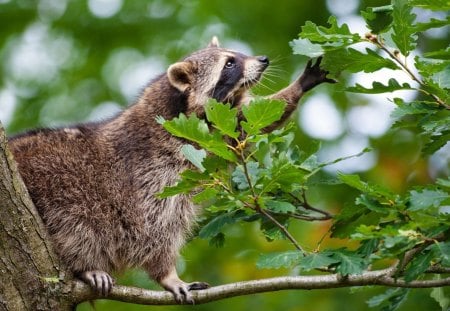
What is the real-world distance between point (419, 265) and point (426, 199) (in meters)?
0.39

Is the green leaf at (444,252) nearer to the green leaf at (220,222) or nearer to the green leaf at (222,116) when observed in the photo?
the green leaf at (222,116)

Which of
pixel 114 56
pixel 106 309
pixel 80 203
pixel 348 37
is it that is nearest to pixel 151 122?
pixel 80 203

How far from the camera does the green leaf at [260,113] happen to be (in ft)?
16.9

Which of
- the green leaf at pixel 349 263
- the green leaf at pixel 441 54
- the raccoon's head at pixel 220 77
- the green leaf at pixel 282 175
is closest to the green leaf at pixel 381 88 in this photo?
the green leaf at pixel 441 54

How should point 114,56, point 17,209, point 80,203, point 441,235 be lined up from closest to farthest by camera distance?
point 441,235, point 17,209, point 80,203, point 114,56

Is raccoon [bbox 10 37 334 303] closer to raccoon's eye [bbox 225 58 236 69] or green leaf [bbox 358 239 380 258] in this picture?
raccoon's eye [bbox 225 58 236 69]

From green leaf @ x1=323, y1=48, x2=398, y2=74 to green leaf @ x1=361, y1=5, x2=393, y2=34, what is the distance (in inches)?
7.1

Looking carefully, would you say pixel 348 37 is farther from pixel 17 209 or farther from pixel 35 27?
pixel 35 27

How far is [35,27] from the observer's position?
12.9 m

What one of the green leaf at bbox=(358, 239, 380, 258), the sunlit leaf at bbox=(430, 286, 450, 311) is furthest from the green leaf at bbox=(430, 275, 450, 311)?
the green leaf at bbox=(358, 239, 380, 258)

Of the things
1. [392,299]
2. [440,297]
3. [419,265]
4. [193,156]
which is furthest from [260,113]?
[440,297]

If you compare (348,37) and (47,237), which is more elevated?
(348,37)

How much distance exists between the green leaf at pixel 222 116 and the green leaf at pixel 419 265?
3.75 feet

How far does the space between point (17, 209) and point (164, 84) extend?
2.47 m
